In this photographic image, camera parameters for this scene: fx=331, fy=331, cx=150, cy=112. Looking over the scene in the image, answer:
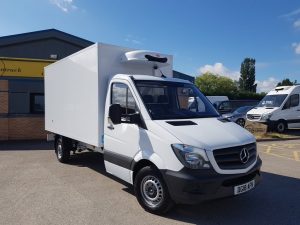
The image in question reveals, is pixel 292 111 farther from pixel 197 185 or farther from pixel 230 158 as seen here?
pixel 197 185

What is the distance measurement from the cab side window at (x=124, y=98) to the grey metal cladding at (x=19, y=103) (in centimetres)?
1070

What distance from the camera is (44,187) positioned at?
23.2 ft

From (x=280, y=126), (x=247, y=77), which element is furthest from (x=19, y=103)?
(x=247, y=77)

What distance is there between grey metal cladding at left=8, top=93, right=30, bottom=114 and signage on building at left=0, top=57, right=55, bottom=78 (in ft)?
3.14

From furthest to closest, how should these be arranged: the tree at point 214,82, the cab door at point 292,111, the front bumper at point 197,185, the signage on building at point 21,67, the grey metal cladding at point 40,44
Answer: the tree at point 214,82
the cab door at point 292,111
the grey metal cladding at point 40,44
the signage on building at point 21,67
the front bumper at point 197,185

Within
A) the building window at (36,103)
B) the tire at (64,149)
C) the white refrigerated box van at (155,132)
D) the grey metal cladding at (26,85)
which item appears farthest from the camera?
the building window at (36,103)

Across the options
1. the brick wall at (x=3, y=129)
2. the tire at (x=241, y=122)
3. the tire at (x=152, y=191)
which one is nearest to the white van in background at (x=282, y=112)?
the tire at (x=241, y=122)

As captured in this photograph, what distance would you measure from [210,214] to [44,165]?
18.6ft

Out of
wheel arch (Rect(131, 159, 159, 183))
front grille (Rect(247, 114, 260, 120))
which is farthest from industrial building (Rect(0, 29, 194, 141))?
front grille (Rect(247, 114, 260, 120))

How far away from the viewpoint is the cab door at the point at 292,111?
1873cm

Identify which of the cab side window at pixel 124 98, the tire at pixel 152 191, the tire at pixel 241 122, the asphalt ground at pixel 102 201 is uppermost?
the cab side window at pixel 124 98

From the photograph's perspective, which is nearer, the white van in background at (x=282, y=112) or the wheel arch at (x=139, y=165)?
the wheel arch at (x=139, y=165)

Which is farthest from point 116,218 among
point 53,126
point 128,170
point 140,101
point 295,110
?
point 295,110

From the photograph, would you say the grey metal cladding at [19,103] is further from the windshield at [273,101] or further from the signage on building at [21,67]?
the windshield at [273,101]
